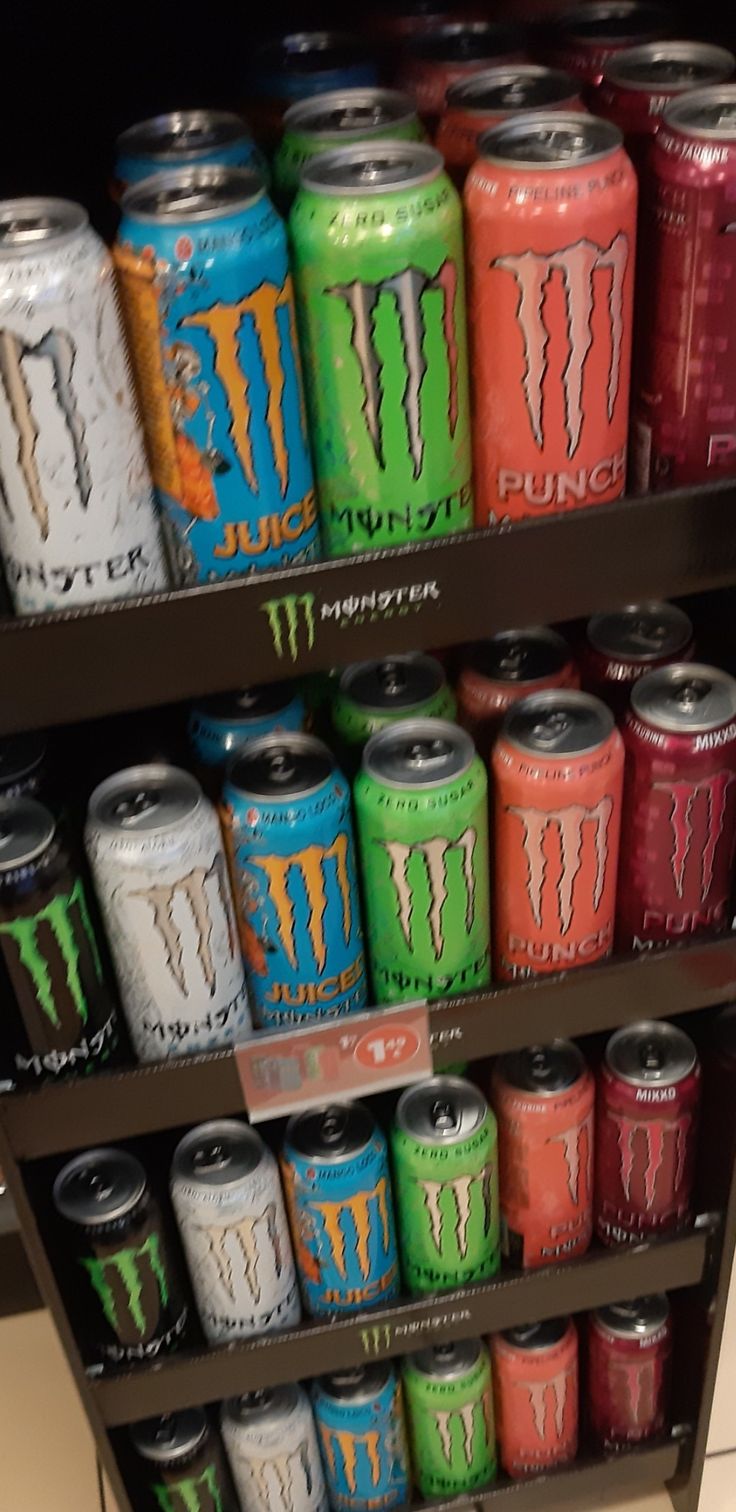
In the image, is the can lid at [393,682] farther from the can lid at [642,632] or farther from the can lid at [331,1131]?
the can lid at [331,1131]

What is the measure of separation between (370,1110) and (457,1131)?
0.33 feet

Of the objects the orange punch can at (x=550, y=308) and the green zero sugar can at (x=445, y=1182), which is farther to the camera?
the green zero sugar can at (x=445, y=1182)

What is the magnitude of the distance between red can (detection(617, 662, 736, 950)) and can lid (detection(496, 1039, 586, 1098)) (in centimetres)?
17

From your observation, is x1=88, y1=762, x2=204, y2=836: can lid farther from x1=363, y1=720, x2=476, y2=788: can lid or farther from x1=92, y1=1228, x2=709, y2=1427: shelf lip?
x1=92, y1=1228, x2=709, y2=1427: shelf lip

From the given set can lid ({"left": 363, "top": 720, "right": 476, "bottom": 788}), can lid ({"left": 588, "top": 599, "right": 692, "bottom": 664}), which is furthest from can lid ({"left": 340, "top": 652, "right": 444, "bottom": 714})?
can lid ({"left": 588, "top": 599, "right": 692, "bottom": 664})

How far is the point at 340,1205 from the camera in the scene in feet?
3.91

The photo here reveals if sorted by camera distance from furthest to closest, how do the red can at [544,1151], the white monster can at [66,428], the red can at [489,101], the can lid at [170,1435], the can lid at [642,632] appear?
the can lid at [170,1435] < the red can at [544,1151] < the can lid at [642,632] < the red can at [489,101] < the white monster can at [66,428]

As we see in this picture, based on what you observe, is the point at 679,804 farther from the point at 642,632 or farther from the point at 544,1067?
the point at 544,1067

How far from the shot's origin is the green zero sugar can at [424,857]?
0.98 meters

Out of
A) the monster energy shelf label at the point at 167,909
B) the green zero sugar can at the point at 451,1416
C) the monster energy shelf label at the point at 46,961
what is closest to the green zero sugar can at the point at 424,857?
the monster energy shelf label at the point at 167,909

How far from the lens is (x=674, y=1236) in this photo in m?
1.28

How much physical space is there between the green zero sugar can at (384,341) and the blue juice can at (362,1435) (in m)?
0.89

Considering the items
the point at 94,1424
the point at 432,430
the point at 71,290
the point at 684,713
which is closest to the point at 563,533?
the point at 432,430

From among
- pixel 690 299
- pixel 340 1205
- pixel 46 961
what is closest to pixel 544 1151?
pixel 340 1205
